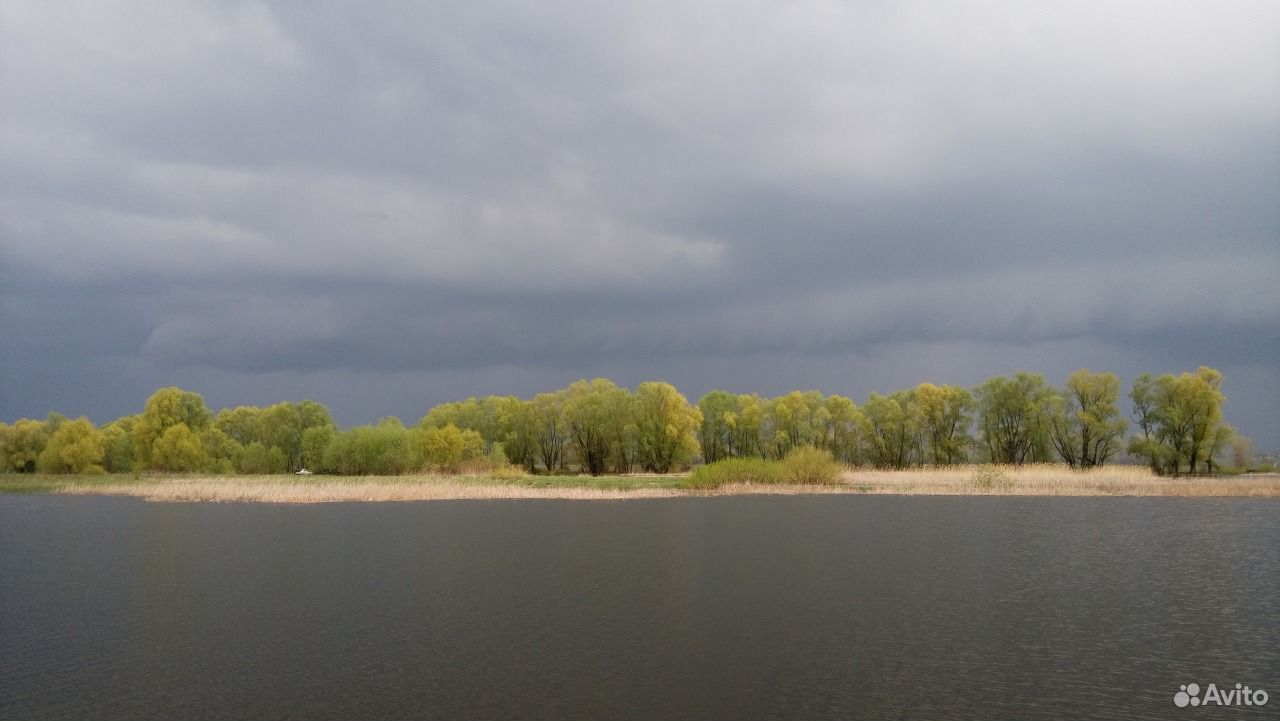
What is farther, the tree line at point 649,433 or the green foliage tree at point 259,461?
the green foliage tree at point 259,461

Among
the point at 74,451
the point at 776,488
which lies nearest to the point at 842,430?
the point at 776,488

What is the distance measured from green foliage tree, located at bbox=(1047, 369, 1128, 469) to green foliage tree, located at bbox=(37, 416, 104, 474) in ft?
353

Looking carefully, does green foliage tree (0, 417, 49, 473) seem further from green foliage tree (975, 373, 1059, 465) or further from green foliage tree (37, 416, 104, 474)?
green foliage tree (975, 373, 1059, 465)

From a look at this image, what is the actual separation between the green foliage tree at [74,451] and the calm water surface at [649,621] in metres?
63.6

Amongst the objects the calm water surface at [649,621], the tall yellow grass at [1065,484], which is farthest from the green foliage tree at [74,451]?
the tall yellow grass at [1065,484]

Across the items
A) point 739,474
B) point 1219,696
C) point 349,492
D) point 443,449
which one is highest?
point 443,449

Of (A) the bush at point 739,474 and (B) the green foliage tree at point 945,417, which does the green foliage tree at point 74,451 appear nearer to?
(A) the bush at point 739,474

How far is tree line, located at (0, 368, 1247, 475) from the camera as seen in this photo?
77.8 metres

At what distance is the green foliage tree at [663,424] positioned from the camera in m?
96.6

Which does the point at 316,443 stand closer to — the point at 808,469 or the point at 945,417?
the point at 808,469

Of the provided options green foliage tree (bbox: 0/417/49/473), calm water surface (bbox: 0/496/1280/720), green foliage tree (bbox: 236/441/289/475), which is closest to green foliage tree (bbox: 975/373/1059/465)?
calm water surface (bbox: 0/496/1280/720)

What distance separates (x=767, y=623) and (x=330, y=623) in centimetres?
1097

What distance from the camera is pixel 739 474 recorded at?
64125mm

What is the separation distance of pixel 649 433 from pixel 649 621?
77952 mm
